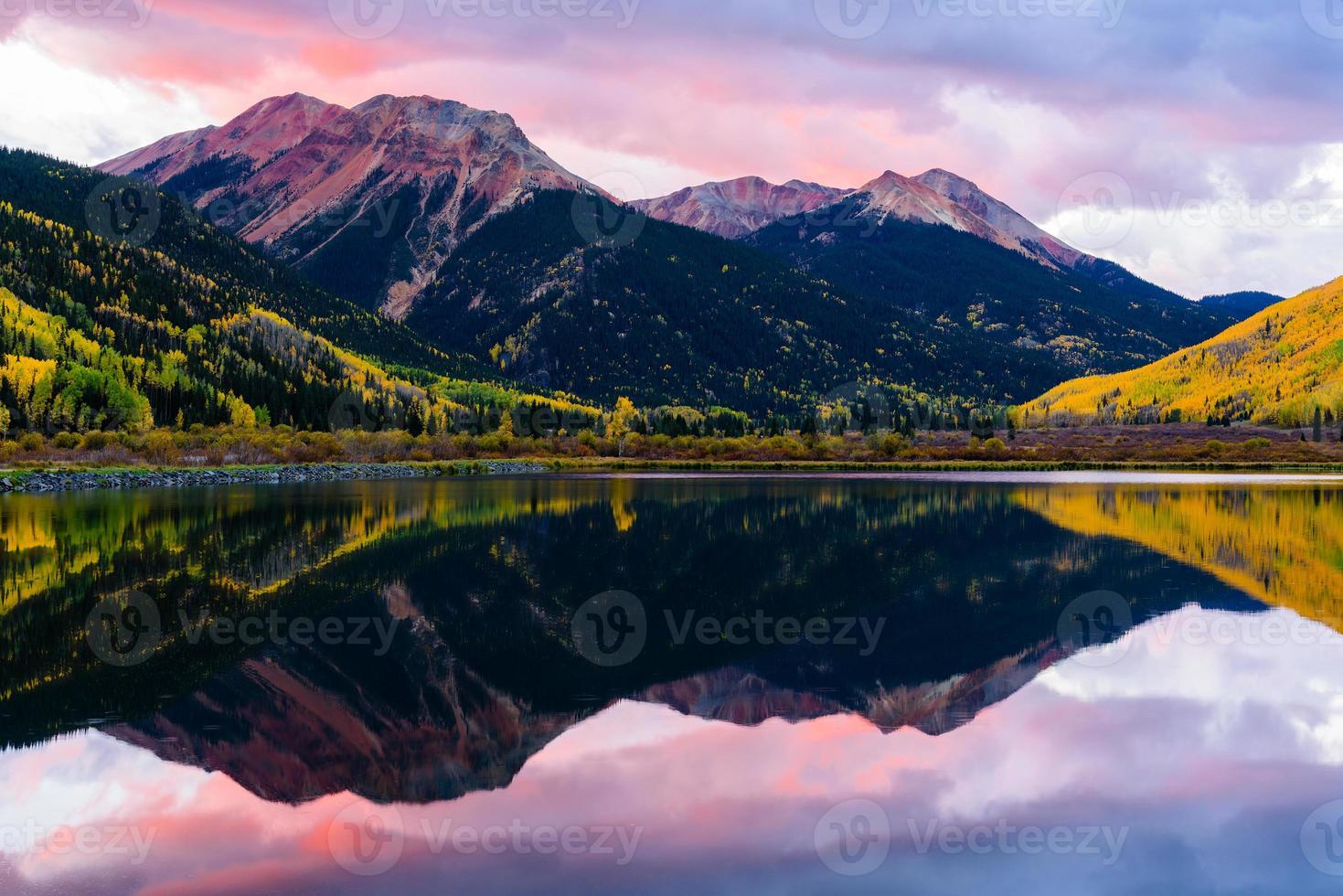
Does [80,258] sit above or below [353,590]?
above

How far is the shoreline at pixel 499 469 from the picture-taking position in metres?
79.6

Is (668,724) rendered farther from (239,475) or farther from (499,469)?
(499,469)

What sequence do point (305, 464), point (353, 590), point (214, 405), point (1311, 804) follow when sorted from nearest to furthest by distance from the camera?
point (1311, 804) → point (353, 590) → point (305, 464) → point (214, 405)

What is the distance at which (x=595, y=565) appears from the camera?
28391mm

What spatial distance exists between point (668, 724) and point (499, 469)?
11072cm

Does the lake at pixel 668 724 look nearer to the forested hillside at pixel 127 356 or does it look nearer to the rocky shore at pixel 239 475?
the rocky shore at pixel 239 475

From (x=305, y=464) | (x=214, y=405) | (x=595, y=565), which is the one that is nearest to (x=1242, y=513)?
(x=595, y=565)

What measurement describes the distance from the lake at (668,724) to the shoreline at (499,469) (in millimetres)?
55821

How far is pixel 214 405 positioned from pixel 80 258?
58.1 meters

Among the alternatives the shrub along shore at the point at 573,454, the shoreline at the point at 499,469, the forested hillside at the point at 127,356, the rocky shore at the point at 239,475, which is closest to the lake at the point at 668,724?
the rocky shore at the point at 239,475

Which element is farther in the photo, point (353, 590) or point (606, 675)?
point (353, 590)

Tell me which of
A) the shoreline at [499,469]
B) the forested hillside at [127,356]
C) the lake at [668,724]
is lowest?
the shoreline at [499,469]

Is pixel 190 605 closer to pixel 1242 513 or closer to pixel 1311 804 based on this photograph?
pixel 1311 804

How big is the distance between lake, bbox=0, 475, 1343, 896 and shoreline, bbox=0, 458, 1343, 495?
183ft
